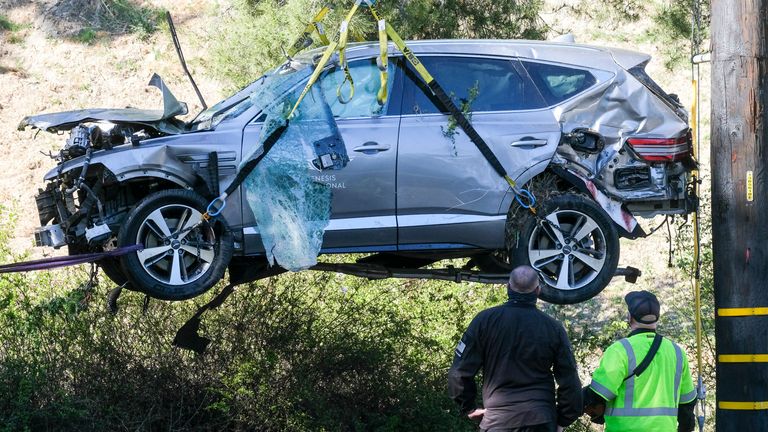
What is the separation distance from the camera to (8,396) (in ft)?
33.9

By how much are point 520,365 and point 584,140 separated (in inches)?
100

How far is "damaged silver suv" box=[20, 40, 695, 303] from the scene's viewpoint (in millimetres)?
7500

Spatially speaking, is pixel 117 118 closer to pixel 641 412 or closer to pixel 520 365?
pixel 520 365

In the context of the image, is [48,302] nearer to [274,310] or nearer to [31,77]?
[274,310]

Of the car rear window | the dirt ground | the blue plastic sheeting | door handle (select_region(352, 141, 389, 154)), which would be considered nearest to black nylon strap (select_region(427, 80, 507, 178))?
door handle (select_region(352, 141, 389, 154))

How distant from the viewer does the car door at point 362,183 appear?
7613mm

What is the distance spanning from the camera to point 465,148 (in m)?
7.75

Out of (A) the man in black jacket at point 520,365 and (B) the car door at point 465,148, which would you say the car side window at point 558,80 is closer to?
(B) the car door at point 465,148

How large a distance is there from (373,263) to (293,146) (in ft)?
5.37

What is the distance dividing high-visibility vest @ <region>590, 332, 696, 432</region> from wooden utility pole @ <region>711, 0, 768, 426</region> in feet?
3.79

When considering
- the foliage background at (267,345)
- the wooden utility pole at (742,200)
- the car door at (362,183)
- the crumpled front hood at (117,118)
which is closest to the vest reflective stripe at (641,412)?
the wooden utility pole at (742,200)

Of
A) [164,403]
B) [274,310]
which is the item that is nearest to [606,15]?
[274,310]

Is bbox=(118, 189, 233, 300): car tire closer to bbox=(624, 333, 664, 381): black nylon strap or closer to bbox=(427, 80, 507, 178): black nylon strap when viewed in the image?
bbox=(427, 80, 507, 178): black nylon strap

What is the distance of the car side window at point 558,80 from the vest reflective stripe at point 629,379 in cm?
251
